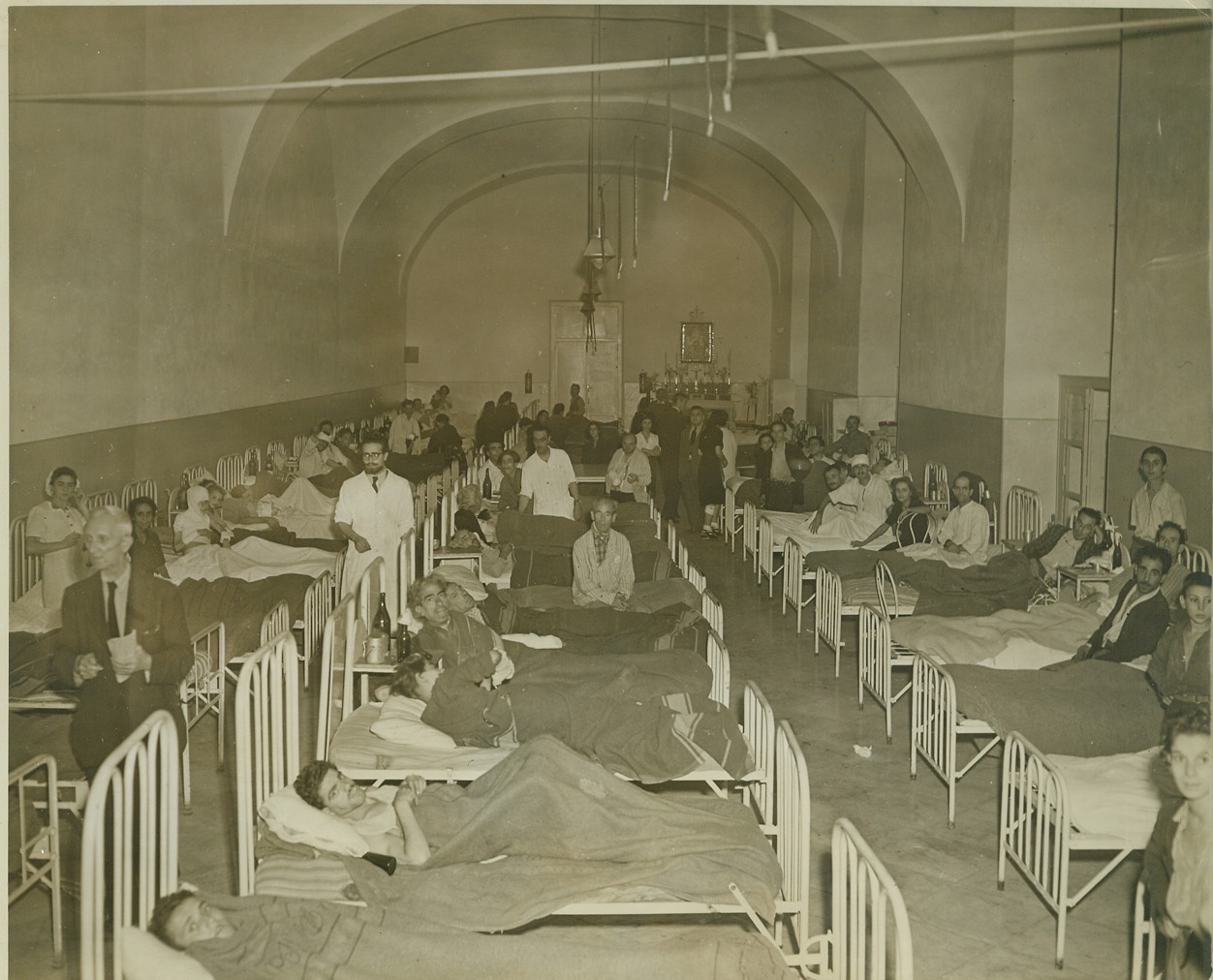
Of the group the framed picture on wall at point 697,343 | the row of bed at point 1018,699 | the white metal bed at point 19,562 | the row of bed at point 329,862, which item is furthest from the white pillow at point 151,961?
the framed picture on wall at point 697,343

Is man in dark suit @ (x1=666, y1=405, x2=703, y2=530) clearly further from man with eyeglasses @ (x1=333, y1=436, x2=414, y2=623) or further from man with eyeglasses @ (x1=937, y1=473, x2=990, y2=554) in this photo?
man with eyeglasses @ (x1=333, y1=436, x2=414, y2=623)

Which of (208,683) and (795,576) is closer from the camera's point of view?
(208,683)

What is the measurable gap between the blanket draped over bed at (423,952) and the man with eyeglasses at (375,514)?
13.1 feet

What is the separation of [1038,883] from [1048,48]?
8598mm

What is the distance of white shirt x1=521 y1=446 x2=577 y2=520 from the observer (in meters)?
10.2

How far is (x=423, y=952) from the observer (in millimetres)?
3760

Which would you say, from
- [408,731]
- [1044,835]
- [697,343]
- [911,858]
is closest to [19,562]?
[408,731]

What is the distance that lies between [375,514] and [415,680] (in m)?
2.44

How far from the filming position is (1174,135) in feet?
28.4

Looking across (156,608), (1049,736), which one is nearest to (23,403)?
(156,608)

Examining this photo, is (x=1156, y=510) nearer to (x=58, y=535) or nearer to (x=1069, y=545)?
(x=1069, y=545)

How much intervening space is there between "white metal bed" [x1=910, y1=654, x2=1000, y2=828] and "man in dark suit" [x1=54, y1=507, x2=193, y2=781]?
380cm

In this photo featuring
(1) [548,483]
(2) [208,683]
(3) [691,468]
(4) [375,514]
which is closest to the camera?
(2) [208,683]

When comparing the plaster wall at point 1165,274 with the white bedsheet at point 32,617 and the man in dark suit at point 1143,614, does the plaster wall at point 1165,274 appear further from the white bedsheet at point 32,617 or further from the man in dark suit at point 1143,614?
the white bedsheet at point 32,617
